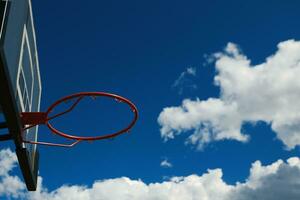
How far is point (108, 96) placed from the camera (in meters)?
9.48

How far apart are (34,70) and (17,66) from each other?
2.51 m

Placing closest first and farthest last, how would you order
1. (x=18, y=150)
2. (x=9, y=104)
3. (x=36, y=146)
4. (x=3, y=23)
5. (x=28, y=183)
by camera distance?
1. (x=3, y=23)
2. (x=9, y=104)
3. (x=18, y=150)
4. (x=28, y=183)
5. (x=36, y=146)

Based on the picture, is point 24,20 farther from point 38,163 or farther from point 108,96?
point 38,163

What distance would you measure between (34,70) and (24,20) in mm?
2108

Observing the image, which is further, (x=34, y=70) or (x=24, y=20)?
(x=34, y=70)

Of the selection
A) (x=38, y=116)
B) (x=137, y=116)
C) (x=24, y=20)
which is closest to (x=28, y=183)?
(x=38, y=116)

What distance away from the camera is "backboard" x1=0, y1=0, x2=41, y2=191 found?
746 cm

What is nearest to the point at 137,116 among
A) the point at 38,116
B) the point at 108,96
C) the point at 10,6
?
the point at 108,96

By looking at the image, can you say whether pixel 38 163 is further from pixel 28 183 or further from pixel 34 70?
pixel 34 70

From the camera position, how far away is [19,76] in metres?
8.98

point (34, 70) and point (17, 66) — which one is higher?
point (34, 70)

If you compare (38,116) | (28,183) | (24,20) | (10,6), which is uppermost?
(24,20)

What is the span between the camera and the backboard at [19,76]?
7461 millimetres

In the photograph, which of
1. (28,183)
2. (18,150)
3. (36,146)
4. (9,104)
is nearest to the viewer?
(9,104)
